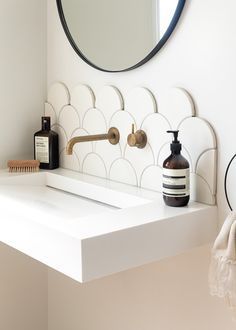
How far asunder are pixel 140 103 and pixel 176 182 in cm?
32

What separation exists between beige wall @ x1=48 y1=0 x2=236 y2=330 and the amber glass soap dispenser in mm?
95

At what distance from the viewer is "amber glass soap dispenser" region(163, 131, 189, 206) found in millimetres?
1411

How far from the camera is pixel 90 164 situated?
1.83 m

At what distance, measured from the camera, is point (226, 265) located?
126 cm

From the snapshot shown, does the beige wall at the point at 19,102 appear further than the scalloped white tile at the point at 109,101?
Yes

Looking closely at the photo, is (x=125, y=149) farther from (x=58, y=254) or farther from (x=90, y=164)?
(x=58, y=254)

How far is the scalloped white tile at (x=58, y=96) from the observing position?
191cm

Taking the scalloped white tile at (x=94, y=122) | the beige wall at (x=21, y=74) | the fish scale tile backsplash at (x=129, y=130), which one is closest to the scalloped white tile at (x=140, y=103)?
the fish scale tile backsplash at (x=129, y=130)

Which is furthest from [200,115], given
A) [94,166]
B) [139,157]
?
[94,166]

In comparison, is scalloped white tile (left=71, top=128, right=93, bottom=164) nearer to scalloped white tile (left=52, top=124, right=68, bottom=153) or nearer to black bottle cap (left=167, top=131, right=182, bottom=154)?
scalloped white tile (left=52, top=124, right=68, bottom=153)

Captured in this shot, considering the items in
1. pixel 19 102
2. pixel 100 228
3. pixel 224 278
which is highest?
pixel 19 102

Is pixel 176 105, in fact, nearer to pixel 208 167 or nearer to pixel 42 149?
pixel 208 167

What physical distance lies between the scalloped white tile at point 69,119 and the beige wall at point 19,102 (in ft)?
0.37

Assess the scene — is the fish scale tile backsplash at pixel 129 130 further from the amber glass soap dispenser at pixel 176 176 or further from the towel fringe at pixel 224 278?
the towel fringe at pixel 224 278
